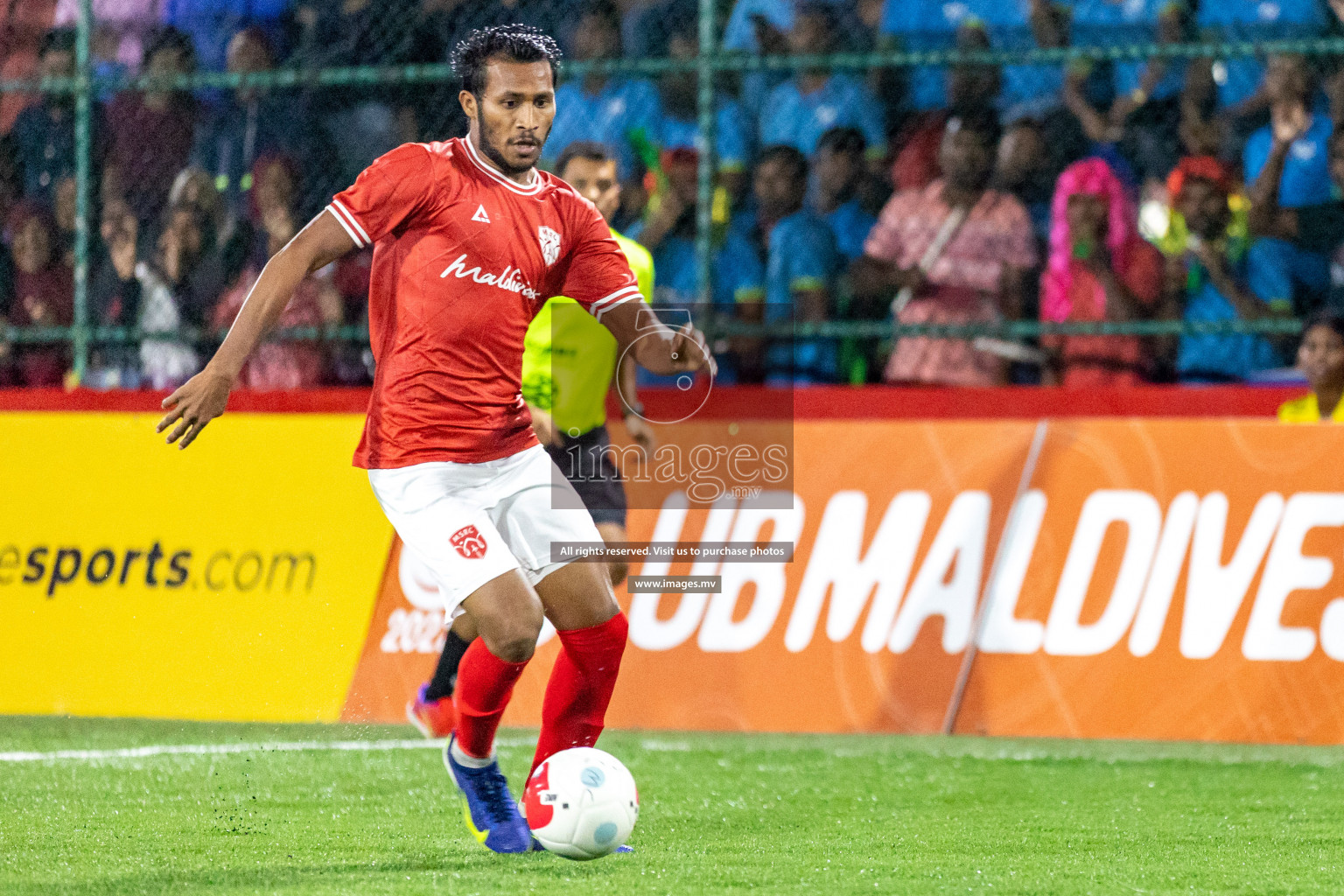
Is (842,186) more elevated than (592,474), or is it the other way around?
(842,186)

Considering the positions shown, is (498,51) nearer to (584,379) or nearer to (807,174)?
(584,379)

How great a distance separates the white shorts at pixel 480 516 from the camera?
484 cm

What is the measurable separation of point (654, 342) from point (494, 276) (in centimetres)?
46

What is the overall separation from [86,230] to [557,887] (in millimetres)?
5961

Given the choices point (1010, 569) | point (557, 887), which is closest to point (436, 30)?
point (1010, 569)

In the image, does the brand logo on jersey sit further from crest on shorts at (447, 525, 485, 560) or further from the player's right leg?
crest on shorts at (447, 525, 485, 560)

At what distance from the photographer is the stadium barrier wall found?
704 centimetres

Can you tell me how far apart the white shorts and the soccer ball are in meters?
0.53

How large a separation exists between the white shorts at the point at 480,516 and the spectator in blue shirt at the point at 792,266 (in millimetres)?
3787

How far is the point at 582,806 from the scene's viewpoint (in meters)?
4.57

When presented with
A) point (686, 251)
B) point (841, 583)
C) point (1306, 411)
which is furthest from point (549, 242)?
point (1306, 411)

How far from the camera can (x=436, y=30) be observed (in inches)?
362

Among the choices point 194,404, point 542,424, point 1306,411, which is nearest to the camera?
point 194,404

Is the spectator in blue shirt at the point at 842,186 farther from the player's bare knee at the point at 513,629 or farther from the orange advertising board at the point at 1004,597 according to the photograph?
the player's bare knee at the point at 513,629
